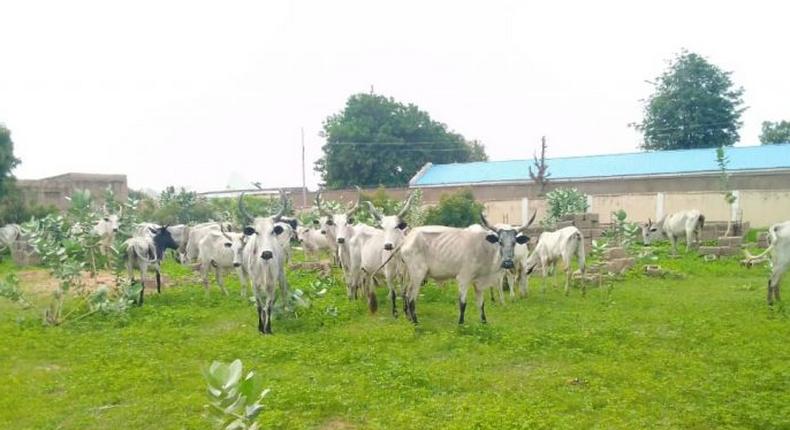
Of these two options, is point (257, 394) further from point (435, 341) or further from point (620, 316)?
point (620, 316)

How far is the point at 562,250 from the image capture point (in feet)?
42.3

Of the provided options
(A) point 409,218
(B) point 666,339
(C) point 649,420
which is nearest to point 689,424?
(C) point 649,420

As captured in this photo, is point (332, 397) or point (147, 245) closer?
point (332, 397)

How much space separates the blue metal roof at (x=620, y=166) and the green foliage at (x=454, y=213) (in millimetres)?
8382

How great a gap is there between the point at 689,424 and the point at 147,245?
37.1 ft

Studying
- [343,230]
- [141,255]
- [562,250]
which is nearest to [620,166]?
[562,250]

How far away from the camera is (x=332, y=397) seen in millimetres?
6262

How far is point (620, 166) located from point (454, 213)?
1264 centimetres

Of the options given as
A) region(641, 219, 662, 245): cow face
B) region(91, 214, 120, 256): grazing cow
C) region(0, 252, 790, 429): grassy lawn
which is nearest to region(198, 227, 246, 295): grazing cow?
region(0, 252, 790, 429): grassy lawn

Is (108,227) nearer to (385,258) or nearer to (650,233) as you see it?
(385,258)

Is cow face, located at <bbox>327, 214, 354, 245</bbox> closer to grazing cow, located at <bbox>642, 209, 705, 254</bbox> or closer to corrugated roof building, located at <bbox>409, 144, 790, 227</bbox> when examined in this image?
grazing cow, located at <bbox>642, 209, 705, 254</bbox>

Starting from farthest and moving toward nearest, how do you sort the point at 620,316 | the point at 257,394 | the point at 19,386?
the point at 620,316
the point at 19,386
the point at 257,394

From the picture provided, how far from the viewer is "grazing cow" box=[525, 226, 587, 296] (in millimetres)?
12797

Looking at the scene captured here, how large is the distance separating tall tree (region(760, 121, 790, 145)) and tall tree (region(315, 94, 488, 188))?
2397 cm
